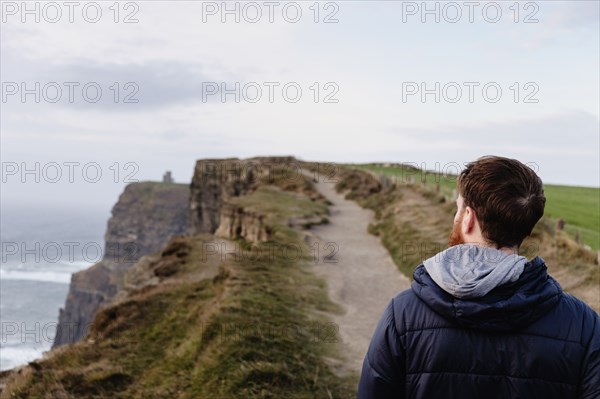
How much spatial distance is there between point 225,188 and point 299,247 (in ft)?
103

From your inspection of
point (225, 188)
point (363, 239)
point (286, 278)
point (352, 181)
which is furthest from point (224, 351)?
point (225, 188)

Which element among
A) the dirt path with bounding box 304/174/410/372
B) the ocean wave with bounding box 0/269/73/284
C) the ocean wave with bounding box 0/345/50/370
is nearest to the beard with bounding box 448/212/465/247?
the dirt path with bounding box 304/174/410/372

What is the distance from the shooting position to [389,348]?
2.91 m

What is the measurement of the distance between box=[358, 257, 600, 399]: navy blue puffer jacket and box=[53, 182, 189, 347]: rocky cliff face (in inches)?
3842

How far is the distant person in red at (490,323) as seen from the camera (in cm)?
275

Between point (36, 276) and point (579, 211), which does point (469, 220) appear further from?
point (36, 276)

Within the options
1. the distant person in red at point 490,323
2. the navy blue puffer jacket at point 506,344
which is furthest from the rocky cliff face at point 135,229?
the navy blue puffer jacket at point 506,344

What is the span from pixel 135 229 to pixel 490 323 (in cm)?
11952

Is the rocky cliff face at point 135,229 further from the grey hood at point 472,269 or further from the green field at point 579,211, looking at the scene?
the grey hood at point 472,269

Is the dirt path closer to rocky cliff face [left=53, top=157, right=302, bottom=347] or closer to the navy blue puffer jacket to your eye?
rocky cliff face [left=53, top=157, right=302, bottom=347]

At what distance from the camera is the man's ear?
115 inches

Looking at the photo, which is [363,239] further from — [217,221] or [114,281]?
[114,281]

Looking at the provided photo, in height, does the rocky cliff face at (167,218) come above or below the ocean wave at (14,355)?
above

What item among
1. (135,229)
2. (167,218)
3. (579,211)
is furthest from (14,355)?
(579,211)
